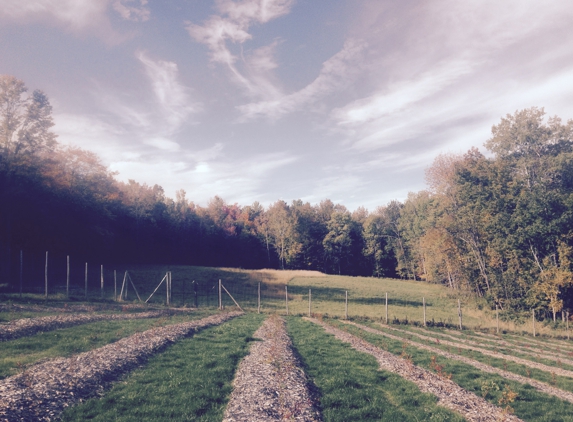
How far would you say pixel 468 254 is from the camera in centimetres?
4981

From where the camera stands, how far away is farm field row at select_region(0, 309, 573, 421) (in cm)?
927

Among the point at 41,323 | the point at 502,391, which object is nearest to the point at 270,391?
the point at 502,391

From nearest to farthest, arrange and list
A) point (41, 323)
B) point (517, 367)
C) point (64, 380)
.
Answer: point (64, 380)
point (517, 367)
point (41, 323)

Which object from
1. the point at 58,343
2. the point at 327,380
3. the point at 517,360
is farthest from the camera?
the point at 517,360

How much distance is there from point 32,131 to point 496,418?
2319 inches

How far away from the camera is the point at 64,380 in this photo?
9.74m

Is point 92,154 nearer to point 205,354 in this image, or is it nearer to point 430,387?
point 205,354

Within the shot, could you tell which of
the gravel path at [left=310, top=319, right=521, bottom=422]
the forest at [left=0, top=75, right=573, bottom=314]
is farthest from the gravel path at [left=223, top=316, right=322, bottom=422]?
the forest at [left=0, top=75, right=573, bottom=314]

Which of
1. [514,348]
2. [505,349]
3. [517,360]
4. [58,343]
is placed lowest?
[514,348]

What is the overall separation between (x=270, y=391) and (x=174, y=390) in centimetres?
277

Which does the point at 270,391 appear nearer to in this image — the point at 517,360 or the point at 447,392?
the point at 447,392

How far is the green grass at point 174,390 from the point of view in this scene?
27.8ft

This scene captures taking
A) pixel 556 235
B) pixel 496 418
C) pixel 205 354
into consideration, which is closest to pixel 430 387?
pixel 496 418

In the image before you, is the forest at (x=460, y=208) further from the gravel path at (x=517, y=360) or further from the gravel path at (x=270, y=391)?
the gravel path at (x=270, y=391)
